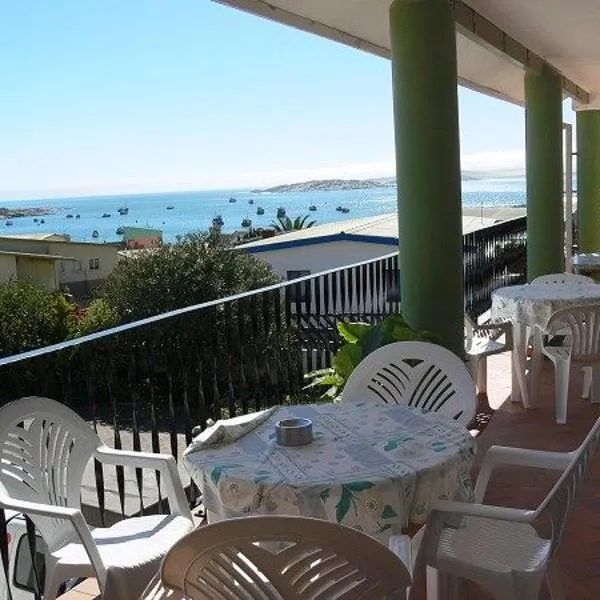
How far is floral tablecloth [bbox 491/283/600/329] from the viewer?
5094 millimetres

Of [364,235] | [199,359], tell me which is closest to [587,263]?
[199,359]

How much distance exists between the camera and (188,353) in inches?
144

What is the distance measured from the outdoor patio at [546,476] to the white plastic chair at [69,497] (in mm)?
521

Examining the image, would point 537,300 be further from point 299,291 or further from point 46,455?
point 46,455

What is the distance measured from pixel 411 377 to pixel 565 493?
1.32m

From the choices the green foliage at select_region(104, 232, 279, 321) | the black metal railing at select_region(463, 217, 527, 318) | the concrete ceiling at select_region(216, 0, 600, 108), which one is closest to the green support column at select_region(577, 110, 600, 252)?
the black metal railing at select_region(463, 217, 527, 318)

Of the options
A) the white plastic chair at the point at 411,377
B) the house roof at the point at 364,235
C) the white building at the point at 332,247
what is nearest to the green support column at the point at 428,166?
the white plastic chair at the point at 411,377

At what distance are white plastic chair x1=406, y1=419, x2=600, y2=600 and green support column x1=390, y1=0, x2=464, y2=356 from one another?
2.44 m

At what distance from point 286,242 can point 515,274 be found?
46.8 ft

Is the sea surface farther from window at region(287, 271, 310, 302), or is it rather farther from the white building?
window at region(287, 271, 310, 302)

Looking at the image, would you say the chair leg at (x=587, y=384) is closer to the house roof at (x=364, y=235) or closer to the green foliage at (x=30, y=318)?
the house roof at (x=364, y=235)

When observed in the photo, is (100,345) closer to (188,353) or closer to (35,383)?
(35,383)

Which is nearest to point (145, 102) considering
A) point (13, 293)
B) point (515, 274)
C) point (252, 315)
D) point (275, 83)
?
point (275, 83)

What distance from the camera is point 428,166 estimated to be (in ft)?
15.3
